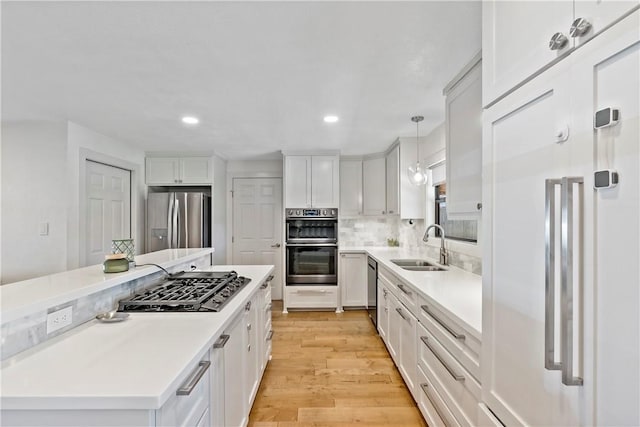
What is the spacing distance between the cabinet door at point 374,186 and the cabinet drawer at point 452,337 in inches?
109

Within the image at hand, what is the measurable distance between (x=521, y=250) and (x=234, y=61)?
1.87m

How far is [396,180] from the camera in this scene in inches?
160

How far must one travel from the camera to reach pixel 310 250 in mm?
4520

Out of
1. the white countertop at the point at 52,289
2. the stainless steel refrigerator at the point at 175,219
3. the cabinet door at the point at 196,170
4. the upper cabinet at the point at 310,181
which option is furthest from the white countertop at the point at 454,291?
the cabinet door at the point at 196,170

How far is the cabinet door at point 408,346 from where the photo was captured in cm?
220

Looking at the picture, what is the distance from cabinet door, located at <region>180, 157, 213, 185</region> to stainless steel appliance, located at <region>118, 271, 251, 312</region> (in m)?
2.55

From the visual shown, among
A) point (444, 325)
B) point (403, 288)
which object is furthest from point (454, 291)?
point (403, 288)

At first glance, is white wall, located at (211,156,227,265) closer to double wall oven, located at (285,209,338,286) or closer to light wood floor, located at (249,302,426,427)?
double wall oven, located at (285,209,338,286)

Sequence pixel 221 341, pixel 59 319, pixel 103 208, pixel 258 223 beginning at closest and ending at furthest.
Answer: pixel 59 319, pixel 221 341, pixel 103 208, pixel 258 223

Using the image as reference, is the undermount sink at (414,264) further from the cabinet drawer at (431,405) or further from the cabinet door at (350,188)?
the cabinet door at (350,188)

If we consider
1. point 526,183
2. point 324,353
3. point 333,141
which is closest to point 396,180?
point 333,141

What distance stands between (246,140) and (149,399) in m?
3.48

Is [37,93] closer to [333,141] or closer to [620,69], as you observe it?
[333,141]

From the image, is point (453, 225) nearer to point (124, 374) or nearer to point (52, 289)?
point (124, 374)
